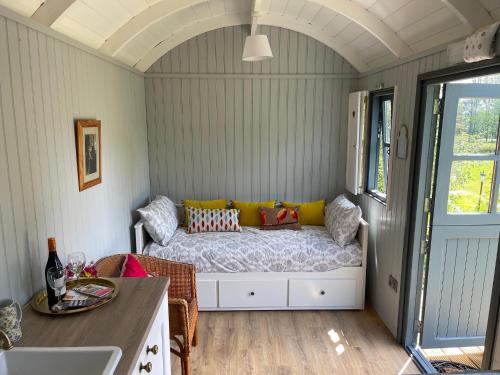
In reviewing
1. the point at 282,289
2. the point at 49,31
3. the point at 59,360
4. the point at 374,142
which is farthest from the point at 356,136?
the point at 59,360

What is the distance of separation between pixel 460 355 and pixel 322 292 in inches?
45.3

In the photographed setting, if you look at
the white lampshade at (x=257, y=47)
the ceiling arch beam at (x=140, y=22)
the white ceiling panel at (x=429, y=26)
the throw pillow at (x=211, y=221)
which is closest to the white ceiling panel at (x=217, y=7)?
the ceiling arch beam at (x=140, y=22)

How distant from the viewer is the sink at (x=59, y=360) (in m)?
1.33

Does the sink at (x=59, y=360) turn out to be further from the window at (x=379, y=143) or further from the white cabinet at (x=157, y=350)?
the window at (x=379, y=143)

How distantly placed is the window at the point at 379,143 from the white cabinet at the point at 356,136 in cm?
9

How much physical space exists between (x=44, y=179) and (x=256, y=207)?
248 cm

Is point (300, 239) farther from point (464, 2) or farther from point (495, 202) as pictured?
point (464, 2)

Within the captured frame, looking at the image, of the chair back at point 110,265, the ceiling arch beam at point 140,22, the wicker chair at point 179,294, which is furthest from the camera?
the ceiling arch beam at point 140,22

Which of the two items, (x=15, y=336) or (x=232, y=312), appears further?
(x=232, y=312)

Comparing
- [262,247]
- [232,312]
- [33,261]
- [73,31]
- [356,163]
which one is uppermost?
[73,31]

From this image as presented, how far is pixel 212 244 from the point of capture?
3.50 m

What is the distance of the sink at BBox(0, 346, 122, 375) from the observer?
52.3 inches

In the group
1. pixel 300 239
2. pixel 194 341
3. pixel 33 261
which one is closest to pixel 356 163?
pixel 300 239

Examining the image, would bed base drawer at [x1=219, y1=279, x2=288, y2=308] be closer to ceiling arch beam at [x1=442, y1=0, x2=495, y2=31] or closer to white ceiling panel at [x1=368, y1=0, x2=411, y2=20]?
white ceiling panel at [x1=368, y1=0, x2=411, y2=20]
